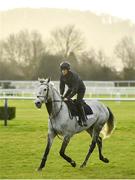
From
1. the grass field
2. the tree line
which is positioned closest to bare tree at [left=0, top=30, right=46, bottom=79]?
the tree line

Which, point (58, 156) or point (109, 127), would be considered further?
point (58, 156)

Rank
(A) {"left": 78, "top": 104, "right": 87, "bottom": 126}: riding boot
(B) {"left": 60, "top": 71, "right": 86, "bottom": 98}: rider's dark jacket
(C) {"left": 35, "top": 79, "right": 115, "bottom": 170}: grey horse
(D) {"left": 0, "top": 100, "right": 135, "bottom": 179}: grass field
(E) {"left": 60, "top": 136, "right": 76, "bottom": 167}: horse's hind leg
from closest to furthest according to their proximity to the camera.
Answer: (D) {"left": 0, "top": 100, "right": 135, "bottom": 179}: grass field → (C) {"left": 35, "top": 79, "right": 115, "bottom": 170}: grey horse → (E) {"left": 60, "top": 136, "right": 76, "bottom": 167}: horse's hind leg → (B) {"left": 60, "top": 71, "right": 86, "bottom": 98}: rider's dark jacket → (A) {"left": 78, "top": 104, "right": 87, "bottom": 126}: riding boot

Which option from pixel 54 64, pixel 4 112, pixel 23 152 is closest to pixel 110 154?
pixel 23 152

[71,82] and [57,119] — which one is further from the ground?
[71,82]

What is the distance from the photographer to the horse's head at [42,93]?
968cm

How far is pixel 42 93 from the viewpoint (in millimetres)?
9852

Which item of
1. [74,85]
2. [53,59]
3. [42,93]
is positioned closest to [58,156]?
[74,85]

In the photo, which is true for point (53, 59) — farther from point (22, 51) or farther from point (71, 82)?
point (71, 82)

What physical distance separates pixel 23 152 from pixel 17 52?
87516mm

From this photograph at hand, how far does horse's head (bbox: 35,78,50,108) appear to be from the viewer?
9680 millimetres

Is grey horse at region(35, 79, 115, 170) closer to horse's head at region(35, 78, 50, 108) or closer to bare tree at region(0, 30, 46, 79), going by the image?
horse's head at region(35, 78, 50, 108)

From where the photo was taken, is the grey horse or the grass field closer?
the grass field

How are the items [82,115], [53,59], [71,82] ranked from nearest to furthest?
[71,82] < [82,115] < [53,59]

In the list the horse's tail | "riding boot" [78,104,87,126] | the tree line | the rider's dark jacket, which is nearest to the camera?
the rider's dark jacket
